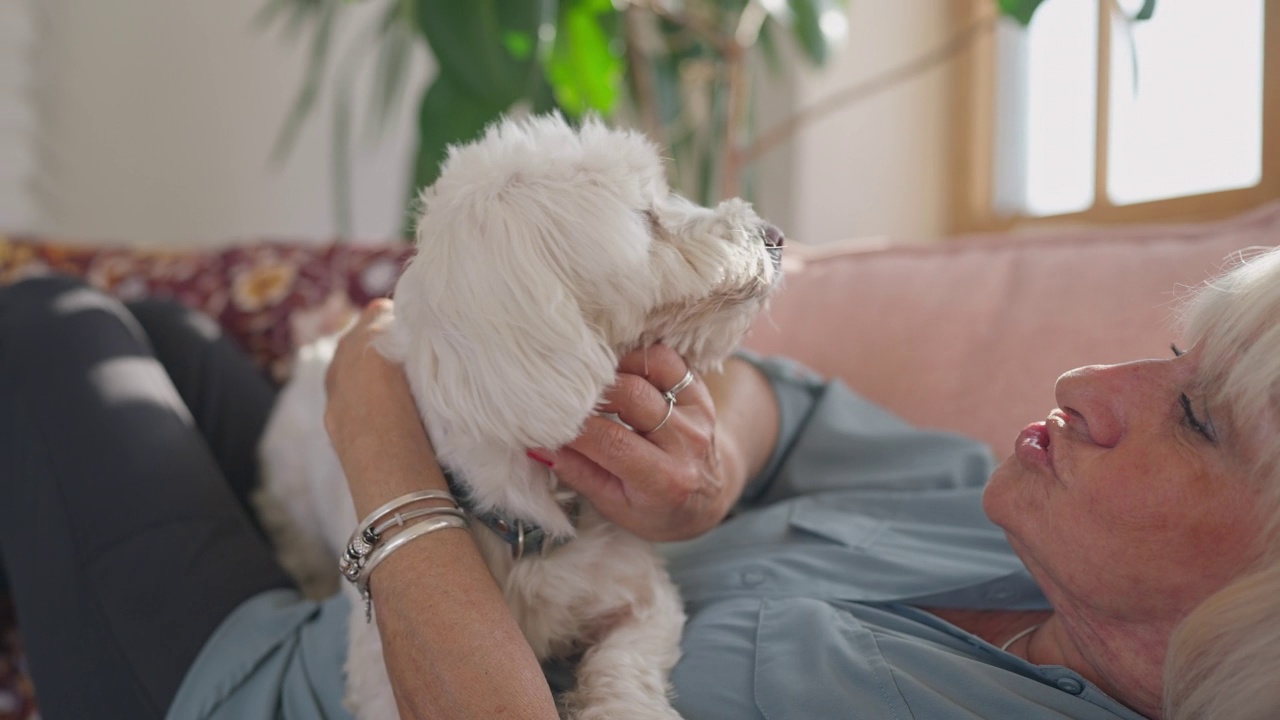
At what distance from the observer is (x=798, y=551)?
92 cm

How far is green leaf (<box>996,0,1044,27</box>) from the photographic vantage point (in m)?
1.30

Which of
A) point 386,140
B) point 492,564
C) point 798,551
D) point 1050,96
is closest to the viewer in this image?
point 492,564

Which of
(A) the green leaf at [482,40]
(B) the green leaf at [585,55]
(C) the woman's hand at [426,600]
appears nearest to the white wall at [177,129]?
(B) the green leaf at [585,55]

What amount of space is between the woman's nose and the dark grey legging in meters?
→ 0.86

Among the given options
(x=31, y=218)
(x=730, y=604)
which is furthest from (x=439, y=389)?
(x=31, y=218)

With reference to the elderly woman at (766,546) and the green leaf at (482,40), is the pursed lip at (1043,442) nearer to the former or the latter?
the elderly woman at (766,546)

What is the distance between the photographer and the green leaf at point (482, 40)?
151 cm

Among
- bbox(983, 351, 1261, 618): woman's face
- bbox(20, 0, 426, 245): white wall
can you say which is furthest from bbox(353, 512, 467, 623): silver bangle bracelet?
bbox(20, 0, 426, 245): white wall

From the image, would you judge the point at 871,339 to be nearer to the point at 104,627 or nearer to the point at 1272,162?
the point at 1272,162

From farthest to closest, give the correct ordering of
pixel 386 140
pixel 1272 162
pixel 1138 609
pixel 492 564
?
pixel 386 140
pixel 1272 162
pixel 492 564
pixel 1138 609

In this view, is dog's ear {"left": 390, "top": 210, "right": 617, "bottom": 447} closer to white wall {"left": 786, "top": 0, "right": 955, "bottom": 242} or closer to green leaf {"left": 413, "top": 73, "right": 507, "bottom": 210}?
green leaf {"left": 413, "top": 73, "right": 507, "bottom": 210}

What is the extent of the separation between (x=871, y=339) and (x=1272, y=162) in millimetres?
872

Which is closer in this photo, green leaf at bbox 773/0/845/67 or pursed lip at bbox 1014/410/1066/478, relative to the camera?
pursed lip at bbox 1014/410/1066/478

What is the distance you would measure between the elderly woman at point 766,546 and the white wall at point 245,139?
127 cm
